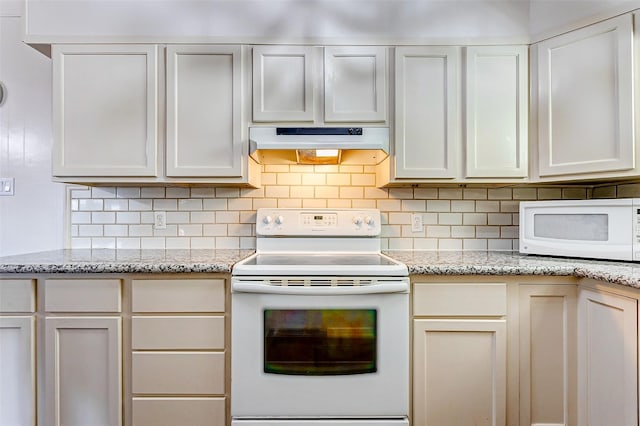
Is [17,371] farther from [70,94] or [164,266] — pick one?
[70,94]

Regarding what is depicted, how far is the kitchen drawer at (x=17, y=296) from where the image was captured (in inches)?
62.9

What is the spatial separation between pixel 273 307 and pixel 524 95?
1.68 m

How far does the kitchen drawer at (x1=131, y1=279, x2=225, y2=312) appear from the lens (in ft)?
5.28

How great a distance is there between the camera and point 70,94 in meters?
1.89

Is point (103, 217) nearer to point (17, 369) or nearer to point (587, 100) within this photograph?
point (17, 369)

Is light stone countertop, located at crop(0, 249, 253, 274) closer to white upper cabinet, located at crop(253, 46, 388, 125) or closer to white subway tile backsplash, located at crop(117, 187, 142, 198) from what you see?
white subway tile backsplash, located at crop(117, 187, 142, 198)

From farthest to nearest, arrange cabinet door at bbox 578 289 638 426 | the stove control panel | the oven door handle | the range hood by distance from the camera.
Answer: the stove control panel, the range hood, the oven door handle, cabinet door at bbox 578 289 638 426

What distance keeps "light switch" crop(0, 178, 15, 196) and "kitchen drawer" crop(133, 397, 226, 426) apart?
5.15 ft

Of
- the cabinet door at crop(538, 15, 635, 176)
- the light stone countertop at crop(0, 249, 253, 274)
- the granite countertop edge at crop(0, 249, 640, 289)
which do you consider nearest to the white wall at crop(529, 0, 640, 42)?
the cabinet door at crop(538, 15, 635, 176)

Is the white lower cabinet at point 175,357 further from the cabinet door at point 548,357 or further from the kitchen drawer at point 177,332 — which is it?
the cabinet door at point 548,357

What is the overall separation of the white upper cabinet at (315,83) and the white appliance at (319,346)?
81 cm

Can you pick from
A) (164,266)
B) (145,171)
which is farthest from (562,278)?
(145,171)

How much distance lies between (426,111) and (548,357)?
130cm

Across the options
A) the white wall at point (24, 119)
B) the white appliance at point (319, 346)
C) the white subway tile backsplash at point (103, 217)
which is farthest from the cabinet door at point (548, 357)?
the white wall at point (24, 119)
